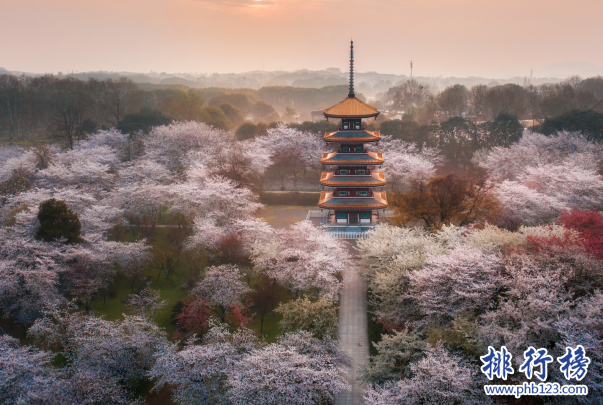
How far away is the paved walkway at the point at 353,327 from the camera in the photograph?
20.0 meters

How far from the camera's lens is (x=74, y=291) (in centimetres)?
2716

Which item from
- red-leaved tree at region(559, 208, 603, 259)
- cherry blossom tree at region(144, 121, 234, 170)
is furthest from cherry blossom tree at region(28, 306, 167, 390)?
cherry blossom tree at region(144, 121, 234, 170)

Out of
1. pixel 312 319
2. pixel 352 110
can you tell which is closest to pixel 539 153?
pixel 352 110

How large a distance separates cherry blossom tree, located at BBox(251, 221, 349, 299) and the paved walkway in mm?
1323

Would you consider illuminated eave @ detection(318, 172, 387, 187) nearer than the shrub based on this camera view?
No

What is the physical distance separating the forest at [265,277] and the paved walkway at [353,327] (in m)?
0.74

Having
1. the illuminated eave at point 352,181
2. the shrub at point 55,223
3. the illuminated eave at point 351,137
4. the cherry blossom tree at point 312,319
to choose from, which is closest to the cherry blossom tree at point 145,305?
the shrub at point 55,223

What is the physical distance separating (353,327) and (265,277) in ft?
28.4

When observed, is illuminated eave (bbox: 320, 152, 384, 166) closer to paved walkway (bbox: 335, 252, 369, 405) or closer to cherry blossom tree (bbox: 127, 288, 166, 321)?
paved walkway (bbox: 335, 252, 369, 405)

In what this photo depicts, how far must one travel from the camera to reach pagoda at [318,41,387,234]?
34.0m

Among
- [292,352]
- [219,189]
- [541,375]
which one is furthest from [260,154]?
[541,375]

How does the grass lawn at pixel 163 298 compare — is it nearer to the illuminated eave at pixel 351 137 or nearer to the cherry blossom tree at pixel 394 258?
the cherry blossom tree at pixel 394 258

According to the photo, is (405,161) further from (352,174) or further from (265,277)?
(265,277)

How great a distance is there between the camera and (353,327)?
25.1 m
